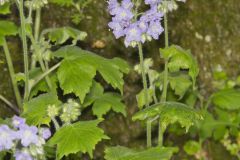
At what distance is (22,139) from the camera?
283cm

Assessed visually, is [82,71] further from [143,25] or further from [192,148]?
[192,148]

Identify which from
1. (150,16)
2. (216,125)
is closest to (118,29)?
(150,16)

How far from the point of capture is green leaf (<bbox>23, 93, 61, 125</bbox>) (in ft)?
11.5

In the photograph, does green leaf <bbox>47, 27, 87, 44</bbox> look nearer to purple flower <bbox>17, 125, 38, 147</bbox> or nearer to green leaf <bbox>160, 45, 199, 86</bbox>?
green leaf <bbox>160, 45, 199, 86</bbox>

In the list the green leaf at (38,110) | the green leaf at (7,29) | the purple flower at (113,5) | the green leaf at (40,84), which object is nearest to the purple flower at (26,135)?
the green leaf at (38,110)

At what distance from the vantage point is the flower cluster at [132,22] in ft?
11.0

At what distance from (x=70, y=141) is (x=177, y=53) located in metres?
0.86

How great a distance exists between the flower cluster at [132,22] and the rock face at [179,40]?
1267 millimetres

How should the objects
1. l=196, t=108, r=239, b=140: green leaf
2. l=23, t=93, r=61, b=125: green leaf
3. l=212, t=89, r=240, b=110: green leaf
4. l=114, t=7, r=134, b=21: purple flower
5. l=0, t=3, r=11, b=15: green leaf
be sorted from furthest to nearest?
1. l=196, t=108, r=239, b=140: green leaf
2. l=212, t=89, r=240, b=110: green leaf
3. l=0, t=3, r=11, b=15: green leaf
4. l=23, t=93, r=61, b=125: green leaf
5. l=114, t=7, r=134, b=21: purple flower

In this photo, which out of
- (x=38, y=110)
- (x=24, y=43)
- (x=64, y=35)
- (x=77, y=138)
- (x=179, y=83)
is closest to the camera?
(x=77, y=138)

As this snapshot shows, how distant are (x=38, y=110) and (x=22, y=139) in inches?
29.0

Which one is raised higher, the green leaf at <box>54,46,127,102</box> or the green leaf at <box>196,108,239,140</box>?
the green leaf at <box>54,46,127,102</box>

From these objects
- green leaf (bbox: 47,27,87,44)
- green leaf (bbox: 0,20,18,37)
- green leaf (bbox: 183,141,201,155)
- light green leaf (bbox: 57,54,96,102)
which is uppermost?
green leaf (bbox: 0,20,18,37)

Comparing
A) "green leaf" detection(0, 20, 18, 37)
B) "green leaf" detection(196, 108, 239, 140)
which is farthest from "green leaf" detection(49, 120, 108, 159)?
"green leaf" detection(196, 108, 239, 140)
